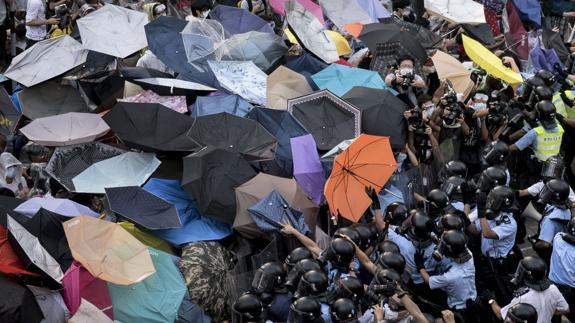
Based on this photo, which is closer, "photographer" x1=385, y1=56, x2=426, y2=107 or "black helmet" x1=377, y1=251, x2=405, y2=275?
"black helmet" x1=377, y1=251, x2=405, y2=275

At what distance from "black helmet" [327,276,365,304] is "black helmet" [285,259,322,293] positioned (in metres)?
0.24

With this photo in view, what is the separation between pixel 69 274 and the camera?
365 inches

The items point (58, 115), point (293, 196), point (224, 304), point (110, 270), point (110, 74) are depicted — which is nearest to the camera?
point (110, 270)

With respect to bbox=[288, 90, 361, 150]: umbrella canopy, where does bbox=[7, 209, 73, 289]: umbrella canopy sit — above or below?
above

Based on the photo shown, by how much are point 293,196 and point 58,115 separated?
3.53 meters

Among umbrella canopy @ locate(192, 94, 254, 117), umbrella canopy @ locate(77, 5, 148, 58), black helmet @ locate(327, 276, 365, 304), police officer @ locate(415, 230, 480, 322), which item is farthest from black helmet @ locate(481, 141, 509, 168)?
umbrella canopy @ locate(77, 5, 148, 58)

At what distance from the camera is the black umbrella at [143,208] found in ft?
33.3

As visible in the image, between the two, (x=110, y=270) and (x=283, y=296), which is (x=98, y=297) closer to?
(x=110, y=270)

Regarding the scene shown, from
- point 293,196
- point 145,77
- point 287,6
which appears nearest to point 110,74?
point 145,77

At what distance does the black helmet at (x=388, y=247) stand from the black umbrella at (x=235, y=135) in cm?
232

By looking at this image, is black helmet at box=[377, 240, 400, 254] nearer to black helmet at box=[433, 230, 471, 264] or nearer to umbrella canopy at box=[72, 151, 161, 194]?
black helmet at box=[433, 230, 471, 264]

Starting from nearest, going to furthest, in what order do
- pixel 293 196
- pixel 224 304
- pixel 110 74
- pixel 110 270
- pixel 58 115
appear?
pixel 110 270 → pixel 224 304 → pixel 293 196 → pixel 58 115 → pixel 110 74

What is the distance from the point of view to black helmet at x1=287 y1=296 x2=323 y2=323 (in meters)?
8.39

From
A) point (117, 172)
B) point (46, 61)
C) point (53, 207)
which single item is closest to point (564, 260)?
point (117, 172)
